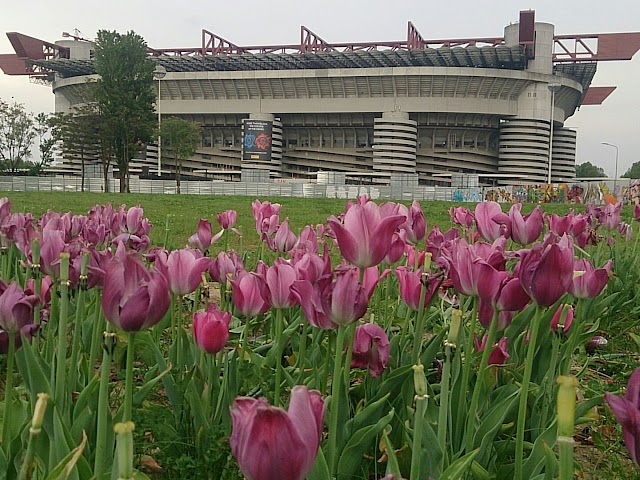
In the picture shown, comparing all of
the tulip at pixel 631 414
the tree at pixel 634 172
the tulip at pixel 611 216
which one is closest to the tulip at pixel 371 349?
the tulip at pixel 631 414

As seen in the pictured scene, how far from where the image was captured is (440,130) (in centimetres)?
5950

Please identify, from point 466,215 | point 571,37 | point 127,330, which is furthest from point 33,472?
point 571,37

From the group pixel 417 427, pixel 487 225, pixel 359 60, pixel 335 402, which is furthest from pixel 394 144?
pixel 417 427

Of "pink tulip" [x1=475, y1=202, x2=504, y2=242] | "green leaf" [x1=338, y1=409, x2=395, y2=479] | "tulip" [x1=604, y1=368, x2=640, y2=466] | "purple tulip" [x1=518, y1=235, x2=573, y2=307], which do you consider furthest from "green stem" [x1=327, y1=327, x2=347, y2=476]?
"pink tulip" [x1=475, y1=202, x2=504, y2=242]

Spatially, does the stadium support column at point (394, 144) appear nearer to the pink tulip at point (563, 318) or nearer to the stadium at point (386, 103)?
the stadium at point (386, 103)

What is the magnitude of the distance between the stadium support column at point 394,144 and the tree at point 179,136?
16.1 m

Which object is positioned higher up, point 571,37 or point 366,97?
point 571,37

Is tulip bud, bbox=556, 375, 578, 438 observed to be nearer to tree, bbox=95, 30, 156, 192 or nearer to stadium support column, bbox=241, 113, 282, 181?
tree, bbox=95, 30, 156, 192

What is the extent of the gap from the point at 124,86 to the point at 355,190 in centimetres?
1446

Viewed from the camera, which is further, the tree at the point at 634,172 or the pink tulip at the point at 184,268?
the tree at the point at 634,172

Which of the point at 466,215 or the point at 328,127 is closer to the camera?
the point at 466,215

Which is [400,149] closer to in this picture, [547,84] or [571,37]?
[547,84]

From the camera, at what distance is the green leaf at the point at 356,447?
139 centimetres

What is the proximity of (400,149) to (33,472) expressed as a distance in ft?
182
